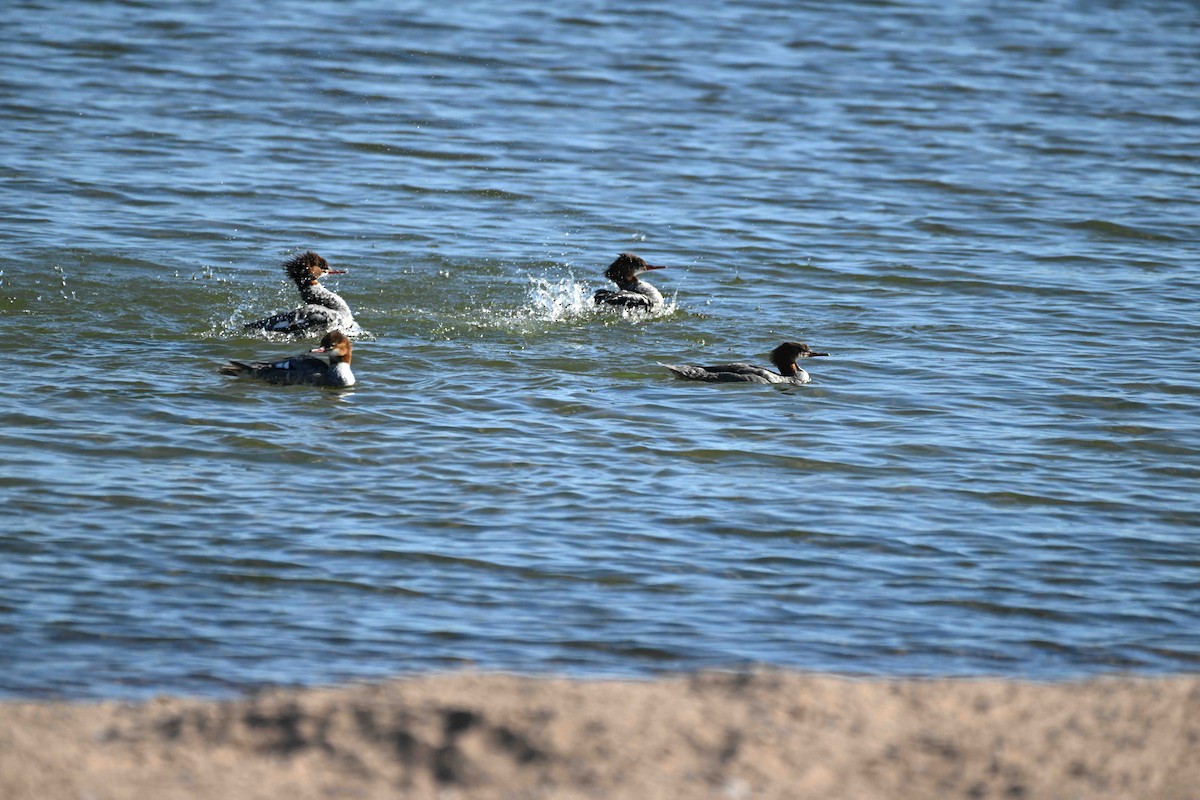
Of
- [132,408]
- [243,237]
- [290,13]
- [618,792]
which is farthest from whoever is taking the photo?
[290,13]

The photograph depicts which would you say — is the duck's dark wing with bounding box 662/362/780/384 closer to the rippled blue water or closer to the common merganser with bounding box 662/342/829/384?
the common merganser with bounding box 662/342/829/384

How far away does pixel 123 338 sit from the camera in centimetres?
1208

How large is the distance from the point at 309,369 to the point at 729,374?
3135 millimetres

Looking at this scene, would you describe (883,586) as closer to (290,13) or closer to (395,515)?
(395,515)

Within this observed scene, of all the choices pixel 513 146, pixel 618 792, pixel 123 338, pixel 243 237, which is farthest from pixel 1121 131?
pixel 618 792

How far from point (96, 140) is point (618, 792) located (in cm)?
1518

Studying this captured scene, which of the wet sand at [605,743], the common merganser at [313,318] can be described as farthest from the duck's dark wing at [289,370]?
the wet sand at [605,743]

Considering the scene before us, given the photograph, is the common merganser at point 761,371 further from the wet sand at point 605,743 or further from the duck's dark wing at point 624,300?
the wet sand at point 605,743

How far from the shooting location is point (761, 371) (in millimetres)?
11672

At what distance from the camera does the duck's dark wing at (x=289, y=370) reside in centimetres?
1111

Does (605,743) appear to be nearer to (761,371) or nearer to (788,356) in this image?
(761,371)

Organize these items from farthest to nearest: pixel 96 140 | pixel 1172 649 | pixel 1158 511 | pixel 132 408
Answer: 1. pixel 96 140
2. pixel 132 408
3. pixel 1158 511
4. pixel 1172 649

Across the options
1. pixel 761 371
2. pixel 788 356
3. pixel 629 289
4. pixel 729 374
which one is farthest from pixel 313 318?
pixel 788 356

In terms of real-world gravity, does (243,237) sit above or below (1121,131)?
below
